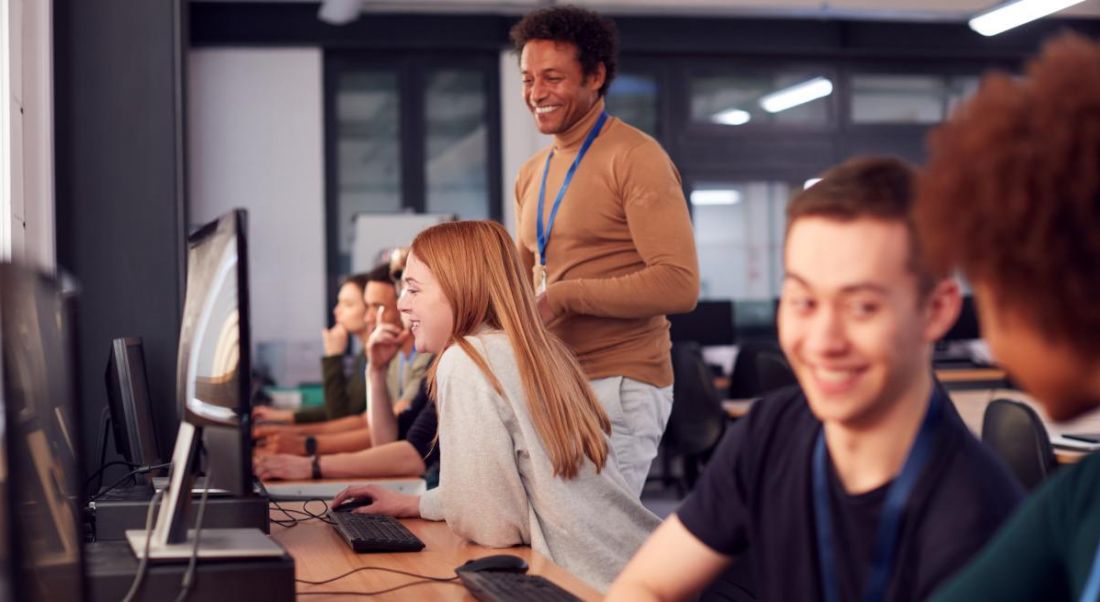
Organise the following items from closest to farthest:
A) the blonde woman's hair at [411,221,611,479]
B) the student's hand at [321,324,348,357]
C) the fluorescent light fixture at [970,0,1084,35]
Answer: the blonde woman's hair at [411,221,611,479]
the student's hand at [321,324,348,357]
the fluorescent light fixture at [970,0,1084,35]

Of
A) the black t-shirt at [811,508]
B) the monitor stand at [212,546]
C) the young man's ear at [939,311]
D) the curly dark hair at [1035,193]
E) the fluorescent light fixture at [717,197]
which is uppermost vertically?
the fluorescent light fixture at [717,197]

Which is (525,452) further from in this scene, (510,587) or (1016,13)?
(1016,13)

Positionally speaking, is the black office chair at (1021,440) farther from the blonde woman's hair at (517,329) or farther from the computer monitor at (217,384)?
the computer monitor at (217,384)

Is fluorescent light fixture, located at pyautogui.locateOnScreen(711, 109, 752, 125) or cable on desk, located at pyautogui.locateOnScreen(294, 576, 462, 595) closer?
cable on desk, located at pyautogui.locateOnScreen(294, 576, 462, 595)

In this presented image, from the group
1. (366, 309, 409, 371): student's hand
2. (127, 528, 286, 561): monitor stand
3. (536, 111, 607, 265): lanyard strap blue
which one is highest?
(536, 111, 607, 265): lanyard strap blue

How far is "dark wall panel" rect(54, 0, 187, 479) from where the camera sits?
2.68 m

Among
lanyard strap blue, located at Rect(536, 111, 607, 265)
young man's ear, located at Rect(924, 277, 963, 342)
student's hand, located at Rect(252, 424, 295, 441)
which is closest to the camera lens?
young man's ear, located at Rect(924, 277, 963, 342)

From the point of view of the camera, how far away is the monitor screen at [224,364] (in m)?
1.35

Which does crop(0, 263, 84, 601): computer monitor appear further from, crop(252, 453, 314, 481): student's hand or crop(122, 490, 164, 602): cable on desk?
crop(252, 453, 314, 481): student's hand

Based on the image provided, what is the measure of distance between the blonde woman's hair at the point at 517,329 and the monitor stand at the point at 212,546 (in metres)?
0.60

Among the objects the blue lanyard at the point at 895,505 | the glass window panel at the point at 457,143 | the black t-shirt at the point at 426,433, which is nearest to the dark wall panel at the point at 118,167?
the black t-shirt at the point at 426,433

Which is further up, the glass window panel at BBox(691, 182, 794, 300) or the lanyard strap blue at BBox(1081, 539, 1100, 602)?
the glass window panel at BBox(691, 182, 794, 300)

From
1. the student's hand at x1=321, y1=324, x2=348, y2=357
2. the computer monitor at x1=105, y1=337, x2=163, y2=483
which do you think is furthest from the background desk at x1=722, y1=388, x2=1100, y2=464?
the student's hand at x1=321, y1=324, x2=348, y2=357

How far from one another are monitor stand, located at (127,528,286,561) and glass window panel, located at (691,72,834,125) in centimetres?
719
